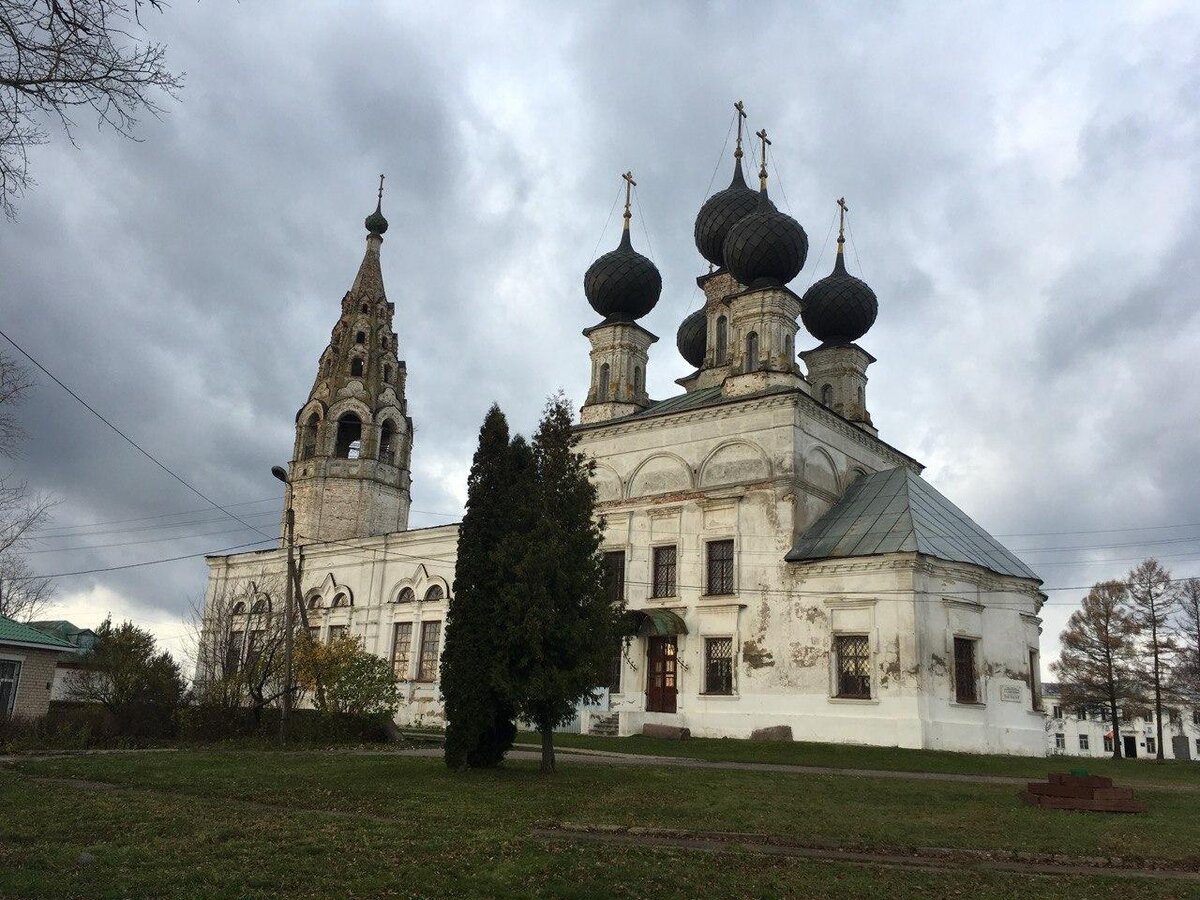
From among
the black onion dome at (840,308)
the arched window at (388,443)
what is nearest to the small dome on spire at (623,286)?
the black onion dome at (840,308)

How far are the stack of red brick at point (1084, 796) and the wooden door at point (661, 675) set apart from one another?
13.6 metres

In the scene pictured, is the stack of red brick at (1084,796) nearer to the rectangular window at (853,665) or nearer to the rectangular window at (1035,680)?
the rectangular window at (853,665)

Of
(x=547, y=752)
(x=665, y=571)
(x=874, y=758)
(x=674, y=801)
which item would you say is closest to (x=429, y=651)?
(x=665, y=571)

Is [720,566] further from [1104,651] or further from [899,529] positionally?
[1104,651]

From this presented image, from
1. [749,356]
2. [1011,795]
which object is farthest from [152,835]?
[749,356]

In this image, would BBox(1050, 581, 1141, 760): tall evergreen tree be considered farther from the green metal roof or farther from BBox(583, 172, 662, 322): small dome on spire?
the green metal roof

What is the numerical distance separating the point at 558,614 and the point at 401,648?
21.8 meters

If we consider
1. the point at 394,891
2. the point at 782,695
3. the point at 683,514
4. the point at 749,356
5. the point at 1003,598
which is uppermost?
the point at 749,356

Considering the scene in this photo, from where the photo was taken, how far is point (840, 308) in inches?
1335

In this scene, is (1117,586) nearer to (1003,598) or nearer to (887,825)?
(1003,598)

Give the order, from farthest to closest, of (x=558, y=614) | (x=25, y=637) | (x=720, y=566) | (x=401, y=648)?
(x=401, y=648) < (x=720, y=566) < (x=25, y=637) < (x=558, y=614)

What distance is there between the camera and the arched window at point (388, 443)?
1607 inches

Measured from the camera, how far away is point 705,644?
26359 mm

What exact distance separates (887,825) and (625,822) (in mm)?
2950
